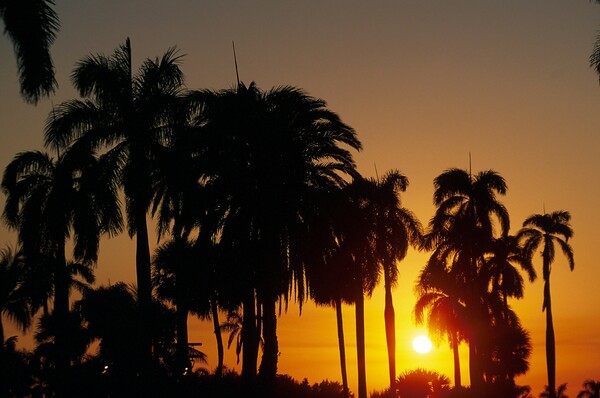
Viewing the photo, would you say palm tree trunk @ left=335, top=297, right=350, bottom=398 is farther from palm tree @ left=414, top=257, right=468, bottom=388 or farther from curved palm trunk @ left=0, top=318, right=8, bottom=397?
curved palm trunk @ left=0, top=318, right=8, bottom=397

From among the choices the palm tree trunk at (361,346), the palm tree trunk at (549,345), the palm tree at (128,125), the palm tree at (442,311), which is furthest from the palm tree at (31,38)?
the palm tree trunk at (549,345)

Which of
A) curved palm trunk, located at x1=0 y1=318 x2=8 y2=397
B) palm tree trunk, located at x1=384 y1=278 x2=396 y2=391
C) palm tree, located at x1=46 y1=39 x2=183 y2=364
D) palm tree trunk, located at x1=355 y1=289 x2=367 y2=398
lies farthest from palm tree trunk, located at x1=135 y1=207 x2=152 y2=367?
palm tree trunk, located at x1=384 y1=278 x2=396 y2=391

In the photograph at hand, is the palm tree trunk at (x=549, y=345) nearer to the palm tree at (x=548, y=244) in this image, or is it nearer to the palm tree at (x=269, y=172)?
the palm tree at (x=548, y=244)

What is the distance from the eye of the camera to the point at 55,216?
4700 centimetres

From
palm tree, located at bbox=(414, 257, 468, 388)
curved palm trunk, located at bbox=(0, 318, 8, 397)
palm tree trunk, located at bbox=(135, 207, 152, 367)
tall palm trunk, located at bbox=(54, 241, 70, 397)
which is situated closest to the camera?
palm tree trunk, located at bbox=(135, 207, 152, 367)

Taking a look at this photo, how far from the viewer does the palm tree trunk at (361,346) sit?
63438 mm

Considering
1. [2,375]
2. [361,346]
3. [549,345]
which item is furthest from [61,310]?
[549,345]

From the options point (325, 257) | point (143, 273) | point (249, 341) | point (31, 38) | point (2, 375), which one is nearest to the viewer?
point (31, 38)

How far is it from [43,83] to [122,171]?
16.6m

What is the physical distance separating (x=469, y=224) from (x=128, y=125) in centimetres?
3953

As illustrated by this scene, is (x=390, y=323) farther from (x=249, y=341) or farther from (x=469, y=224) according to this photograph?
(x=249, y=341)

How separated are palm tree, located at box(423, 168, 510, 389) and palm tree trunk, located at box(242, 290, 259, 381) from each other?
96.2 feet

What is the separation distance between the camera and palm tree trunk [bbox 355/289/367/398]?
2498 inches

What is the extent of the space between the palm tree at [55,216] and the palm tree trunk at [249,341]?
7.40 metres
